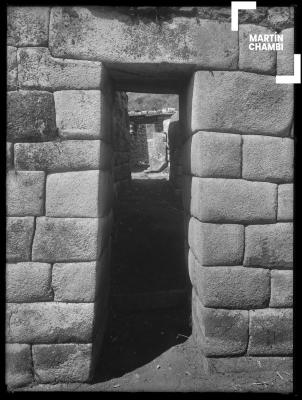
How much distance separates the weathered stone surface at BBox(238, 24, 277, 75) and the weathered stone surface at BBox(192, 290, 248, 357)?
222cm

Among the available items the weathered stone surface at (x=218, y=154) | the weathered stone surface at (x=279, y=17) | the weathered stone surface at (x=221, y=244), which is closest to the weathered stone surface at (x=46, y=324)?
the weathered stone surface at (x=221, y=244)

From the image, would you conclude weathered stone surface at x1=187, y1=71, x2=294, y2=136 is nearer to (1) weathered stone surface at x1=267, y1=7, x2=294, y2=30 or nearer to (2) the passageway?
(1) weathered stone surface at x1=267, y1=7, x2=294, y2=30

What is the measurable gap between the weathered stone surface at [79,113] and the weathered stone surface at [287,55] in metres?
1.66

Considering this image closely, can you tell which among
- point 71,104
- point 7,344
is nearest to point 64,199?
point 71,104

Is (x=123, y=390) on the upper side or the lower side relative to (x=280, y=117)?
lower

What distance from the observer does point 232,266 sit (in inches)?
102

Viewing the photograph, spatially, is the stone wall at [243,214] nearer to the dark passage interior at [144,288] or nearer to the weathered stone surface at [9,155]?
the dark passage interior at [144,288]

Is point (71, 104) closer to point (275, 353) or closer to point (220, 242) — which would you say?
point (220, 242)

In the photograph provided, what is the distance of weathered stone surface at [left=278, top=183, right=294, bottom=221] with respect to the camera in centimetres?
260

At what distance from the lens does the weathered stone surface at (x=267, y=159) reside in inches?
101

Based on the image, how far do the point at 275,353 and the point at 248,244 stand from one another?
1040mm

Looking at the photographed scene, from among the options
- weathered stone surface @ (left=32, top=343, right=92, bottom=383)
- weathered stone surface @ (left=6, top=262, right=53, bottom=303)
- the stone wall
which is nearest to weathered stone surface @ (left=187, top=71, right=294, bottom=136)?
the stone wall
